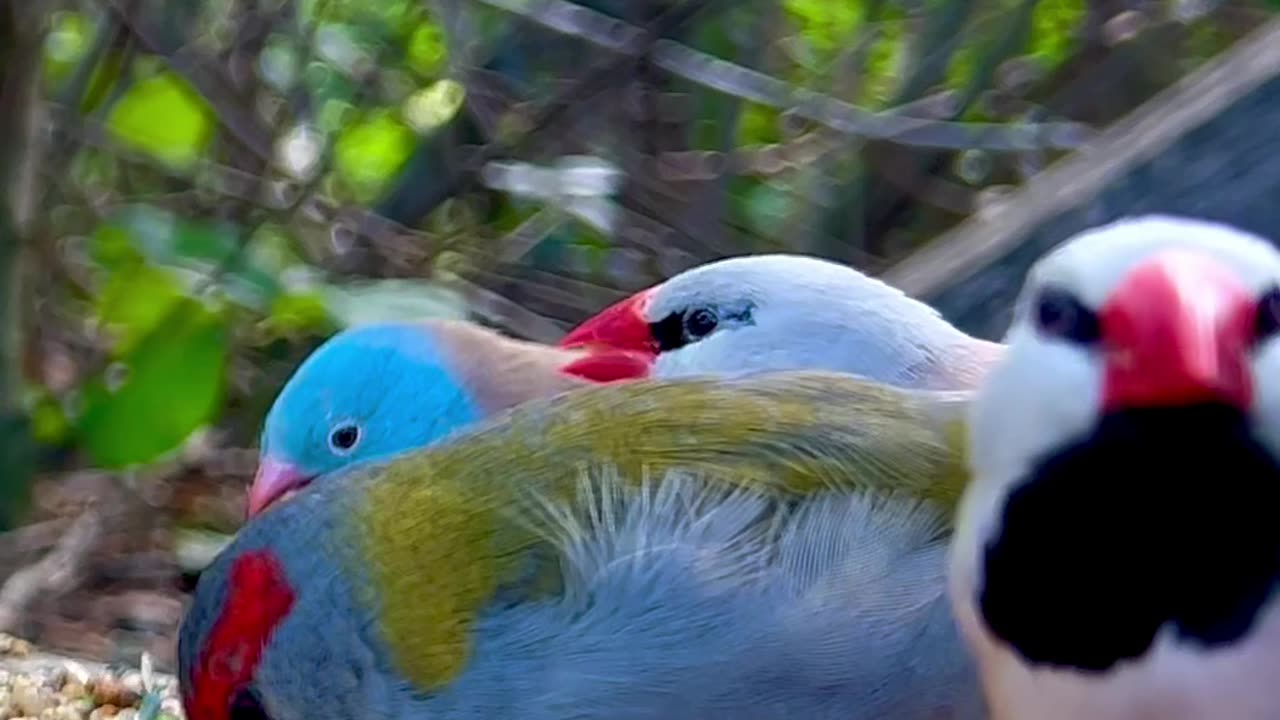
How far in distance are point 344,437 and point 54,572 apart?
790mm

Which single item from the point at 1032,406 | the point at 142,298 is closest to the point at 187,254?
the point at 142,298

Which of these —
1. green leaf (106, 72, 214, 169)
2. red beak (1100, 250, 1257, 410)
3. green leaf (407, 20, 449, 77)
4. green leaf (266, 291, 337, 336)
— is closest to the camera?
red beak (1100, 250, 1257, 410)

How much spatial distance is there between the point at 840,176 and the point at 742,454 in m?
1.23

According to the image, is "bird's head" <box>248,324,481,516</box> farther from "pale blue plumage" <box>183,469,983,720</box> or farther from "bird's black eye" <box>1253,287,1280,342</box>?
"bird's black eye" <box>1253,287,1280,342</box>

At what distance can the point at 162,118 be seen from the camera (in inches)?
75.9

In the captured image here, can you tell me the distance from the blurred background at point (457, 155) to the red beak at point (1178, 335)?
1223 millimetres

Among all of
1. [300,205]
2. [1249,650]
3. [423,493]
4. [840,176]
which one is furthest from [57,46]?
[1249,650]

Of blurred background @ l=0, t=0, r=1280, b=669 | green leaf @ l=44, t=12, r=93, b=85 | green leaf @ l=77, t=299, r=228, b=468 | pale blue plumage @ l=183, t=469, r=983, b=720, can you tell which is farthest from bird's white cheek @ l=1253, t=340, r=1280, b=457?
green leaf @ l=44, t=12, r=93, b=85

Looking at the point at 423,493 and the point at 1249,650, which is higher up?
the point at 1249,650

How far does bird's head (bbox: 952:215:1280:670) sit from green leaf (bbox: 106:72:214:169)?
1347 mm

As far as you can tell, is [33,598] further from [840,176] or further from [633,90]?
[840,176]

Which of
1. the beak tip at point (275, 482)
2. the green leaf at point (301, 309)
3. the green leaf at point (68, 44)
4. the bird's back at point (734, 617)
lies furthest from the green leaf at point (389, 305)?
the green leaf at point (68, 44)

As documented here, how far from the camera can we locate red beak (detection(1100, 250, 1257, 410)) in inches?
25.1

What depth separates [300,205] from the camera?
6.31ft
